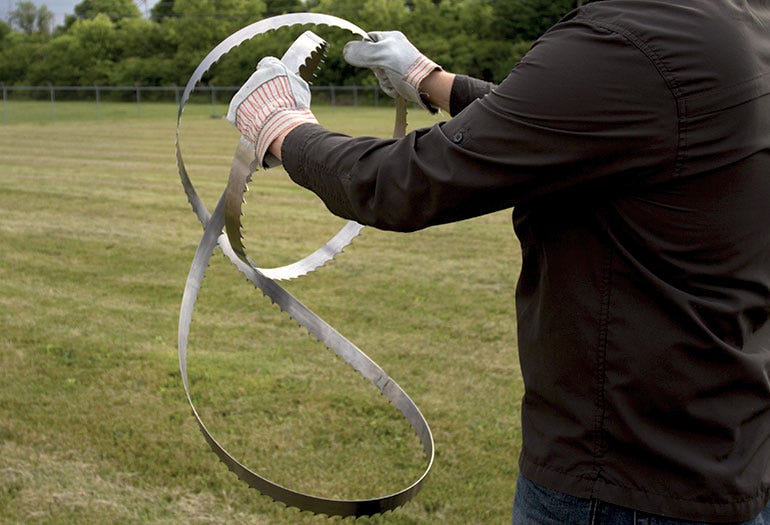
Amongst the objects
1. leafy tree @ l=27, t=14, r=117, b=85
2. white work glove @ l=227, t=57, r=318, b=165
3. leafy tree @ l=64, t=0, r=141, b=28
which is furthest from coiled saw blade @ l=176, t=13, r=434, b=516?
leafy tree @ l=27, t=14, r=117, b=85

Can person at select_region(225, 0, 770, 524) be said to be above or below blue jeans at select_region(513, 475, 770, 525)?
above

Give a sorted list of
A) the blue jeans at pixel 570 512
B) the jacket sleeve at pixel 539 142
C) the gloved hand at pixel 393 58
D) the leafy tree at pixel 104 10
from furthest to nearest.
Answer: the leafy tree at pixel 104 10 < the gloved hand at pixel 393 58 < the blue jeans at pixel 570 512 < the jacket sleeve at pixel 539 142

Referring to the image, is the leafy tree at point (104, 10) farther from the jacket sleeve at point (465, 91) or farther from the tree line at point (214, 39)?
the jacket sleeve at point (465, 91)

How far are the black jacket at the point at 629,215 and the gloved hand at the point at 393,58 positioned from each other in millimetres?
815

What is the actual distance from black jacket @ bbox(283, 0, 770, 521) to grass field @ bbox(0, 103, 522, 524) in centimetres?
258

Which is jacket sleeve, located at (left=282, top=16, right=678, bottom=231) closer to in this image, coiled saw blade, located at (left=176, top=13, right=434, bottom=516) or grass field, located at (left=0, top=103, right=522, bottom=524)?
coiled saw blade, located at (left=176, top=13, right=434, bottom=516)

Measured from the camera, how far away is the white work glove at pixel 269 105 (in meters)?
2.13

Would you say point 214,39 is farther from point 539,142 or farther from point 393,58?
point 539,142

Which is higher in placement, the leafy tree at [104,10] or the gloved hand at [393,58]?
the leafy tree at [104,10]

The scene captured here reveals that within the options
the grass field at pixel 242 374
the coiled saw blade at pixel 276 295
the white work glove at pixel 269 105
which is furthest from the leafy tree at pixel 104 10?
the white work glove at pixel 269 105

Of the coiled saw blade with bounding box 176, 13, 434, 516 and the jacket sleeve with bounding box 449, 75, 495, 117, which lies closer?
the coiled saw blade with bounding box 176, 13, 434, 516

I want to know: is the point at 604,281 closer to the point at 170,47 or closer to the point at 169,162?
the point at 169,162

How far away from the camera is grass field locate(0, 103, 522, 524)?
464 centimetres

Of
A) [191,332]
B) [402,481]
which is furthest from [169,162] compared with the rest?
[402,481]
